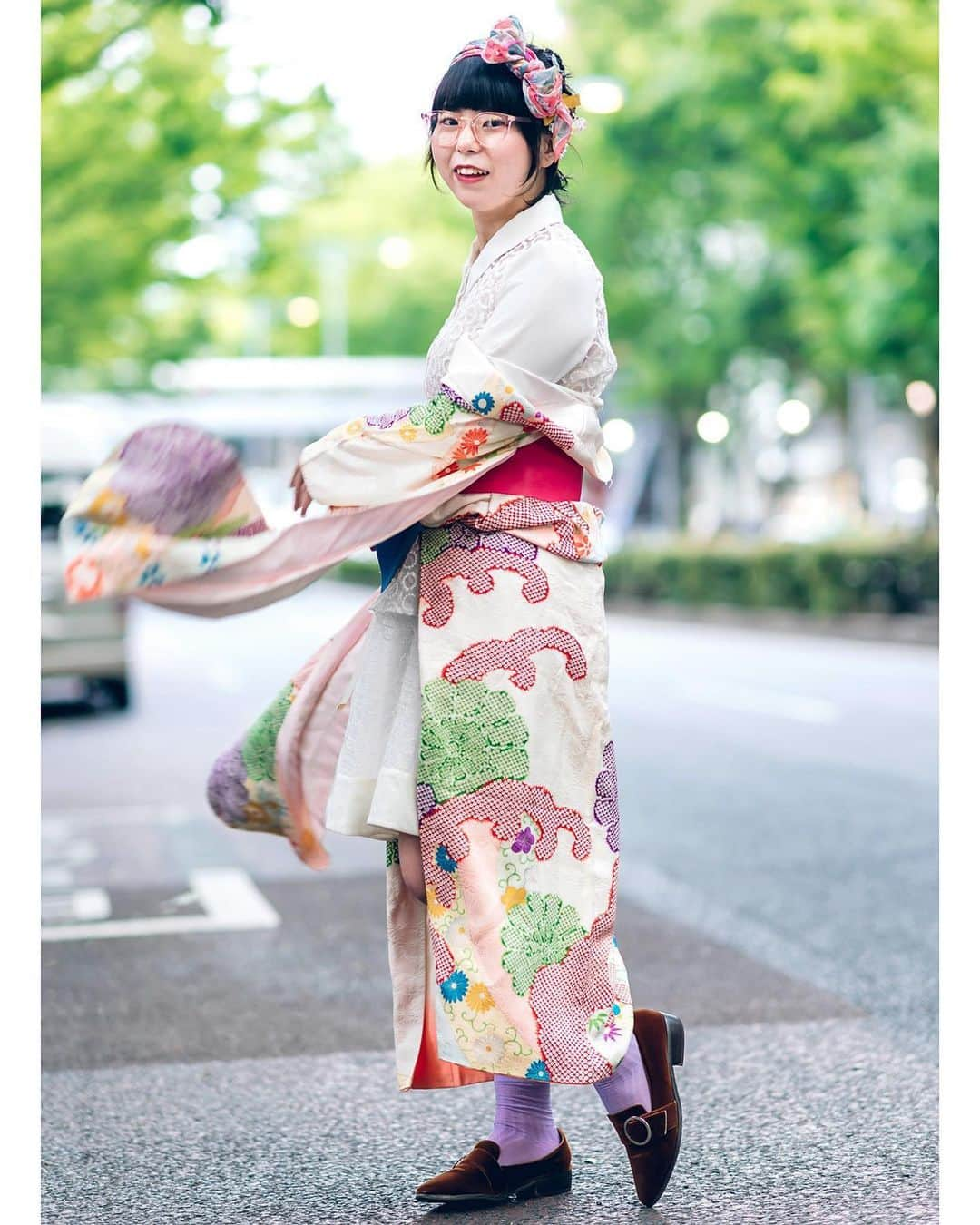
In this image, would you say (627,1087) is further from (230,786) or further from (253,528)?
(253,528)

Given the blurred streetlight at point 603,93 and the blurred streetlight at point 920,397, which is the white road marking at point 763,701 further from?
the blurred streetlight at point 920,397

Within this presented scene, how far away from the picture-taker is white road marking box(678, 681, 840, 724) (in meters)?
12.8

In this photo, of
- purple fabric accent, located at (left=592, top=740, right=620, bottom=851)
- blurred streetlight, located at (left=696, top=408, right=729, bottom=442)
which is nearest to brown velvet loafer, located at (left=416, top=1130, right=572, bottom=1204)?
purple fabric accent, located at (left=592, top=740, right=620, bottom=851)

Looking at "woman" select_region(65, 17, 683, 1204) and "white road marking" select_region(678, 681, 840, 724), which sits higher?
"woman" select_region(65, 17, 683, 1204)

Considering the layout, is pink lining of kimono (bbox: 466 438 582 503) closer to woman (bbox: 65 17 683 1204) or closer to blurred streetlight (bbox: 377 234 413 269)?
woman (bbox: 65 17 683 1204)

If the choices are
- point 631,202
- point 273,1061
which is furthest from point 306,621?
point 273,1061

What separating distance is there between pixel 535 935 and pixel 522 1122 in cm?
42

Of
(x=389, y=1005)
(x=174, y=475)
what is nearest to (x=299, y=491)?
(x=174, y=475)

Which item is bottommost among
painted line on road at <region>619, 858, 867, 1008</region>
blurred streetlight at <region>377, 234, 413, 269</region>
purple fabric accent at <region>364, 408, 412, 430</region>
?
painted line on road at <region>619, 858, 867, 1008</region>

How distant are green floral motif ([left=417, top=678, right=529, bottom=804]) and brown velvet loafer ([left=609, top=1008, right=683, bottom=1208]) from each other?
54 cm

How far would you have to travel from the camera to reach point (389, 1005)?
4.59 metres

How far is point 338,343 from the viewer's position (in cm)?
5431
